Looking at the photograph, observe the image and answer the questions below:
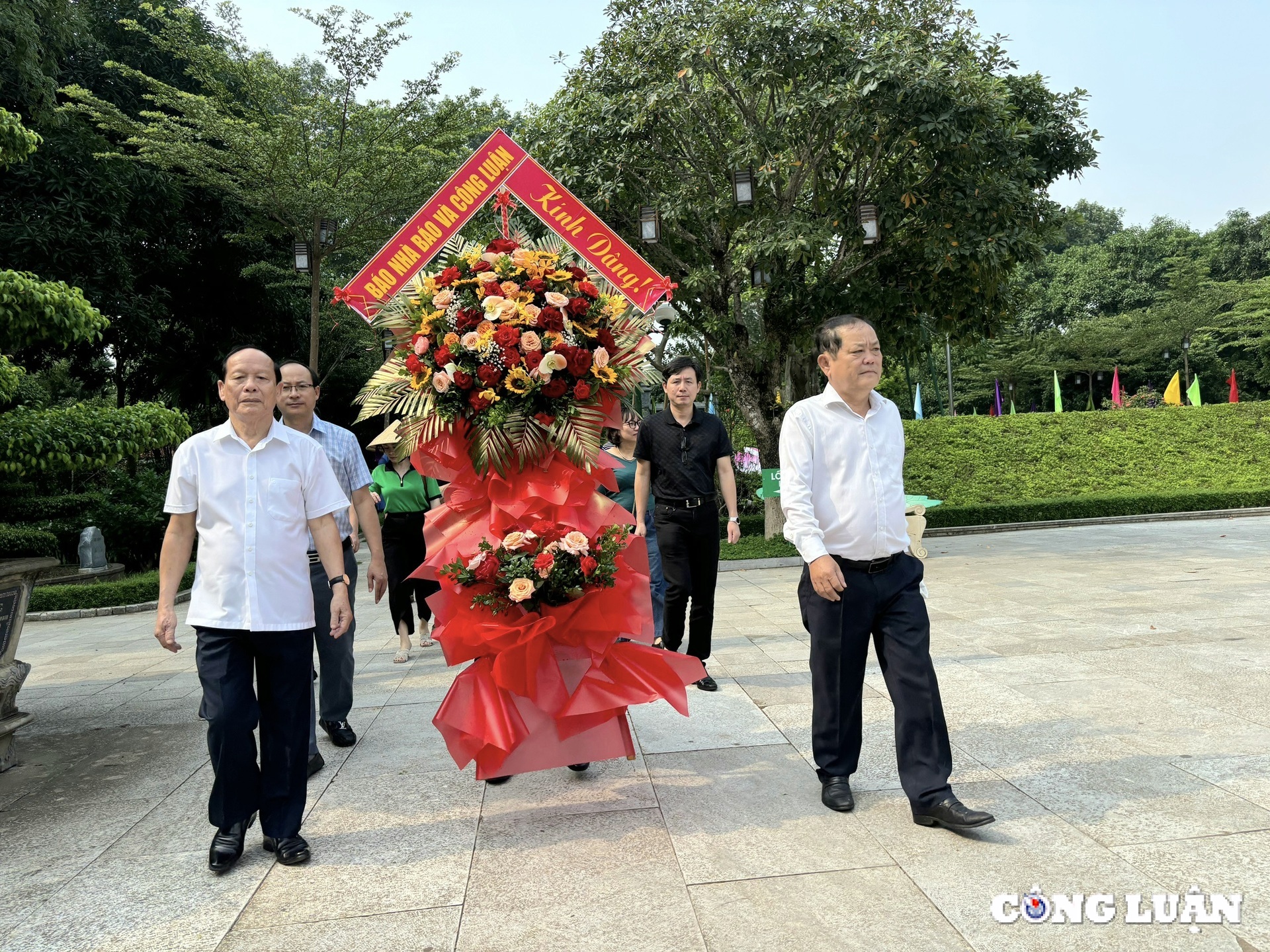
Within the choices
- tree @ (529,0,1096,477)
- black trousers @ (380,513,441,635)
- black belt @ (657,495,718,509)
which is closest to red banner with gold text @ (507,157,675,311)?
black belt @ (657,495,718,509)

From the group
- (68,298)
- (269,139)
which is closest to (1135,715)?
(68,298)

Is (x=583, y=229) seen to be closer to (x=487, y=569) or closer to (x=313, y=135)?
(x=487, y=569)

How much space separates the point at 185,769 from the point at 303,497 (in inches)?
73.7

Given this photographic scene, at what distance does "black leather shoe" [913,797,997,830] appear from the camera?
118 inches

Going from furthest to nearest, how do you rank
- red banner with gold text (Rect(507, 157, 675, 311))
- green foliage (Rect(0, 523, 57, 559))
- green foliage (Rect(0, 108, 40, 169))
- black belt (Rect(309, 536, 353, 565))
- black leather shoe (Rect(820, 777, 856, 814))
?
green foliage (Rect(0, 523, 57, 559))
red banner with gold text (Rect(507, 157, 675, 311))
green foliage (Rect(0, 108, 40, 169))
black belt (Rect(309, 536, 353, 565))
black leather shoe (Rect(820, 777, 856, 814))

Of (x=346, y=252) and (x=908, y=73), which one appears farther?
(x=346, y=252)

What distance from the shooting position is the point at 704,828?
3.22m

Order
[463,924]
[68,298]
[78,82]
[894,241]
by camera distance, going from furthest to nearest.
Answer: [78,82] → [894,241] → [68,298] → [463,924]

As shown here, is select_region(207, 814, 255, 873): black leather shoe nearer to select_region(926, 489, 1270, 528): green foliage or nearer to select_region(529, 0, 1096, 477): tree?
select_region(529, 0, 1096, 477): tree

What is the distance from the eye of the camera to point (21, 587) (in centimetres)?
443

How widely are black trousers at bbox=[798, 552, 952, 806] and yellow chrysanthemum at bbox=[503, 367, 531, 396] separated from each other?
1.26 m

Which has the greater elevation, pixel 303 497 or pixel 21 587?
pixel 303 497

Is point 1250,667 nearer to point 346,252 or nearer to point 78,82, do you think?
point 346,252

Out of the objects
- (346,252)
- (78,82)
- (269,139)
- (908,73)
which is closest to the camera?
(908,73)
